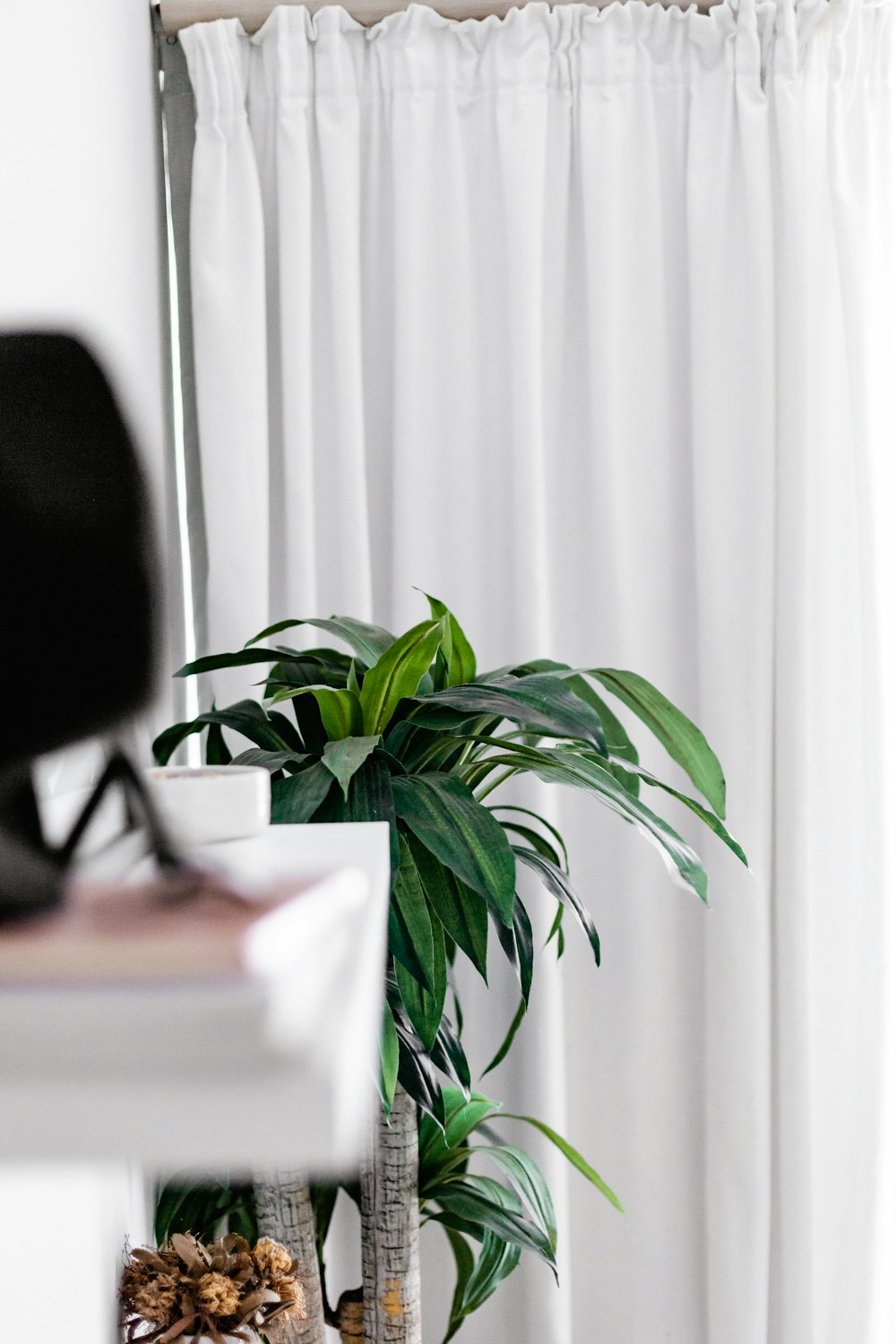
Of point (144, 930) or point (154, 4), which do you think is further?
point (154, 4)

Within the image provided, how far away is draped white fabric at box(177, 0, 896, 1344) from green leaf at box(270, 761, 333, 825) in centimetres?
69

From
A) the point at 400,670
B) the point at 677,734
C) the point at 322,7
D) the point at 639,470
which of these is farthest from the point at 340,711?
the point at 322,7

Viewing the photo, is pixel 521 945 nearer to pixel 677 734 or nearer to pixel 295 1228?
pixel 677 734

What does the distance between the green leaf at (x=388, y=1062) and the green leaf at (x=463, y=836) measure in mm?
150

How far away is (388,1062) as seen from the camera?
0.79 metres

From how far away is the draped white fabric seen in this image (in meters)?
1.47

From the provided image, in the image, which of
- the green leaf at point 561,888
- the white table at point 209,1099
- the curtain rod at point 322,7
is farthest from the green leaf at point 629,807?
the curtain rod at point 322,7

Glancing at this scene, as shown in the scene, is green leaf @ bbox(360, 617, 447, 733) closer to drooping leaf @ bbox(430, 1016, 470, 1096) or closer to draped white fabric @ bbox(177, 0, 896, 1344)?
drooping leaf @ bbox(430, 1016, 470, 1096)

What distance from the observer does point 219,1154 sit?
0.13 m

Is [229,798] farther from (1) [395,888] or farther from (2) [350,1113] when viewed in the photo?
(1) [395,888]

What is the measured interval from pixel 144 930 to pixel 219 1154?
0.04 m

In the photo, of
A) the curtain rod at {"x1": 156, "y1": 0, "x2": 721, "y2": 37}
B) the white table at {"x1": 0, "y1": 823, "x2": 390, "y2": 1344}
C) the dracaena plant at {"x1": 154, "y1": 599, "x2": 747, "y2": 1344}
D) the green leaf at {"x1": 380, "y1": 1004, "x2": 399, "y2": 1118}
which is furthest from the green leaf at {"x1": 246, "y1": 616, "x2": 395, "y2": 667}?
the curtain rod at {"x1": 156, "y1": 0, "x2": 721, "y2": 37}

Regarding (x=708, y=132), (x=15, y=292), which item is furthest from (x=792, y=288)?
(x=15, y=292)

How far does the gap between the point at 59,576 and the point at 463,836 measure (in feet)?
1.78
